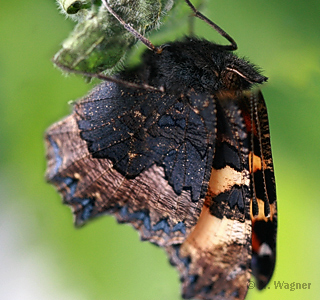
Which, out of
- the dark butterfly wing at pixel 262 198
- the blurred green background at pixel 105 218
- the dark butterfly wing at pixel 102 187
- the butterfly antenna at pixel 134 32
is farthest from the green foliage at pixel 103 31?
the blurred green background at pixel 105 218

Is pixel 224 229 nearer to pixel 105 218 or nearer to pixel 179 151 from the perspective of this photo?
pixel 179 151

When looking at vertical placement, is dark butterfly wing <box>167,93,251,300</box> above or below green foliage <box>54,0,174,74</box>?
below

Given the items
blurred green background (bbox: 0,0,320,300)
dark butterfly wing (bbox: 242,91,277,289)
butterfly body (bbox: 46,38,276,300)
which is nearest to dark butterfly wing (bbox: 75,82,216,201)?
butterfly body (bbox: 46,38,276,300)

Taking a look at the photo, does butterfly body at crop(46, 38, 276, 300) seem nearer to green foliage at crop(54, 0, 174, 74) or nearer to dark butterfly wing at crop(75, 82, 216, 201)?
dark butterfly wing at crop(75, 82, 216, 201)

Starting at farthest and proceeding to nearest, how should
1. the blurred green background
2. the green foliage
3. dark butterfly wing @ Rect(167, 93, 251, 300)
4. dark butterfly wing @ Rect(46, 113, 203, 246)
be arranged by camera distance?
the blurred green background < dark butterfly wing @ Rect(46, 113, 203, 246) < dark butterfly wing @ Rect(167, 93, 251, 300) < the green foliage

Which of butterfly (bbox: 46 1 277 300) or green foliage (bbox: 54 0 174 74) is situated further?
butterfly (bbox: 46 1 277 300)

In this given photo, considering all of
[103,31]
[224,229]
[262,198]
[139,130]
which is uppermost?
[103,31]

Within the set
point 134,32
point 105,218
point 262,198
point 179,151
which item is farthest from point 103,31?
point 105,218
